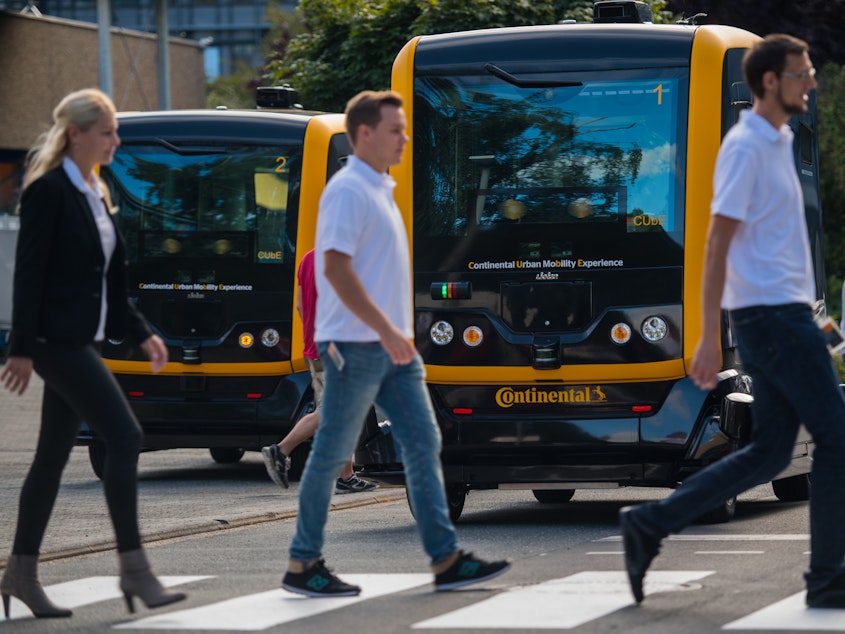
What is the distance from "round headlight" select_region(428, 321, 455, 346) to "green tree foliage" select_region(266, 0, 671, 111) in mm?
8972

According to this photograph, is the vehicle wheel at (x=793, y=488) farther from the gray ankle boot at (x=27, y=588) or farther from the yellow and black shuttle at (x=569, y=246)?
the gray ankle boot at (x=27, y=588)

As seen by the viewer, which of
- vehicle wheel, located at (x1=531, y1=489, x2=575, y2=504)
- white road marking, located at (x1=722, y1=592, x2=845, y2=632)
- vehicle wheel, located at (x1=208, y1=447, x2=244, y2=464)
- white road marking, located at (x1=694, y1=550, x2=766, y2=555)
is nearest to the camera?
white road marking, located at (x1=722, y1=592, x2=845, y2=632)

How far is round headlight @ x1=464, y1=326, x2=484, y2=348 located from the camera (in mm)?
10117

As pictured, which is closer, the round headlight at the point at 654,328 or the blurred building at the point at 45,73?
the round headlight at the point at 654,328

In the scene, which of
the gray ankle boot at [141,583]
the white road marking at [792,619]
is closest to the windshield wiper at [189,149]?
the gray ankle boot at [141,583]

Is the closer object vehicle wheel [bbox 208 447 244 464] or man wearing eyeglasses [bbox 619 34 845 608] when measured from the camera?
man wearing eyeglasses [bbox 619 34 845 608]

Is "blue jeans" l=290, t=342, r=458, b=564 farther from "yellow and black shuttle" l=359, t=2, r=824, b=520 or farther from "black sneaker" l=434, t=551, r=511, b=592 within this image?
"yellow and black shuttle" l=359, t=2, r=824, b=520

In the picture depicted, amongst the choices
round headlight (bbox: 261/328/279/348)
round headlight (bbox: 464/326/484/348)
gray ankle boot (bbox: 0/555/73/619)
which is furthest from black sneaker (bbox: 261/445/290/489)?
gray ankle boot (bbox: 0/555/73/619)

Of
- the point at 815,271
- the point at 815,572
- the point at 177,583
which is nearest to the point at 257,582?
the point at 177,583

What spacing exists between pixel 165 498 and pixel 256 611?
5.84 m

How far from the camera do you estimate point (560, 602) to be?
267 inches

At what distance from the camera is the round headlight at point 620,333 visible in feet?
32.6

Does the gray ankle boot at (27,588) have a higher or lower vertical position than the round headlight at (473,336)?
lower

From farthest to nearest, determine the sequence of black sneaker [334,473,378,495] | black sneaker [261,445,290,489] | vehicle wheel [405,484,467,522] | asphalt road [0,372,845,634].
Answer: black sneaker [334,473,378,495] < black sneaker [261,445,290,489] < vehicle wheel [405,484,467,522] < asphalt road [0,372,845,634]
